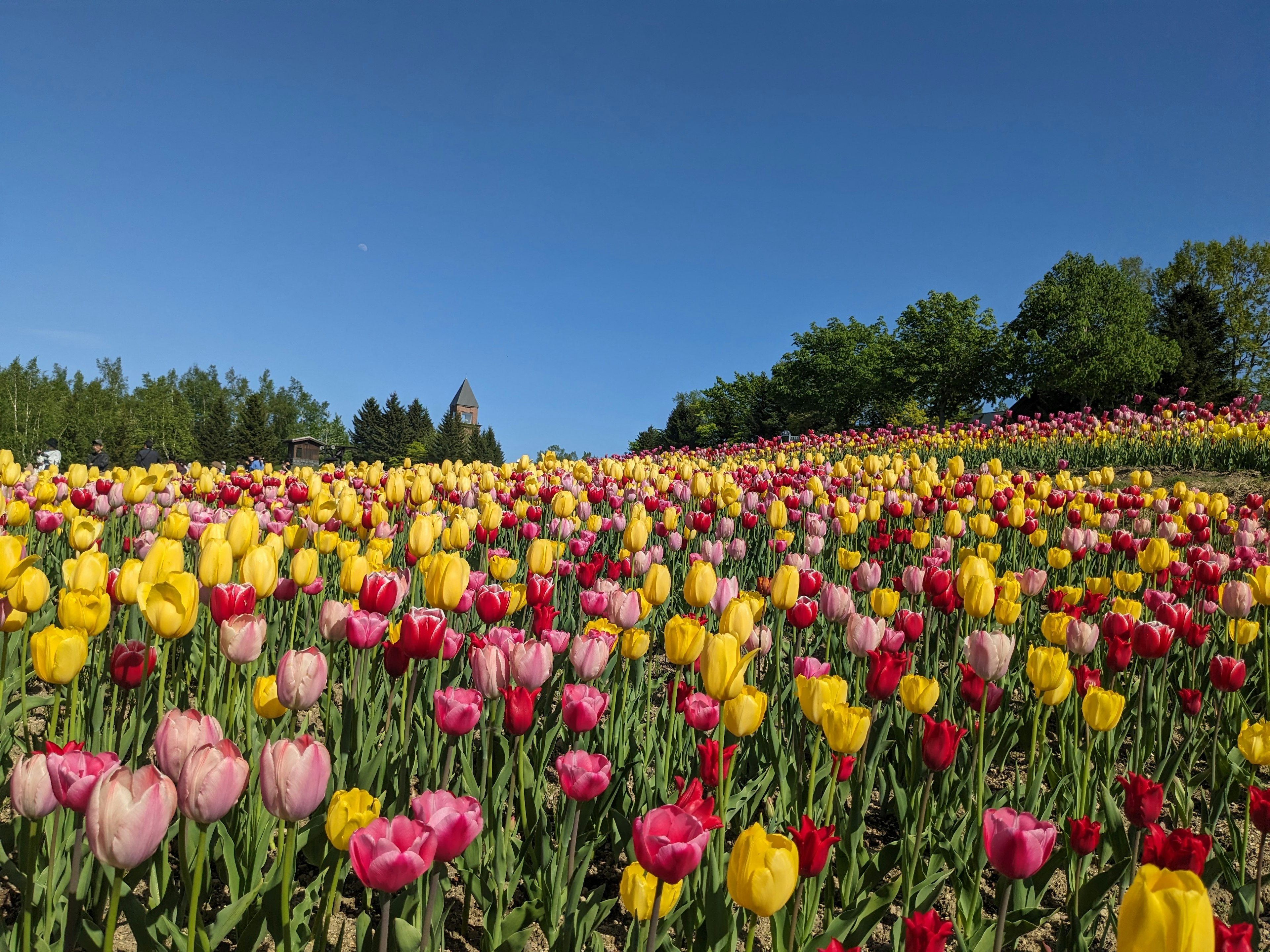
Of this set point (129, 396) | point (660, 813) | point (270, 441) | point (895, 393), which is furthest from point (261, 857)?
point (129, 396)

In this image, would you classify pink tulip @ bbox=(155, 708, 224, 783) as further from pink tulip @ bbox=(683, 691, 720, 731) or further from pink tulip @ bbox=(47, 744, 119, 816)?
pink tulip @ bbox=(683, 691, 720, 731)

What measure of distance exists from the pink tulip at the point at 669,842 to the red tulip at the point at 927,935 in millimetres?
329

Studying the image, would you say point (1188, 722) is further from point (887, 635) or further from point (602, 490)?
point (602, 490)

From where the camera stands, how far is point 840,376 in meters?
55.9

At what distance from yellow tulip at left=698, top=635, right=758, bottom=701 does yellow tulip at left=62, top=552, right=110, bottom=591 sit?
193cm

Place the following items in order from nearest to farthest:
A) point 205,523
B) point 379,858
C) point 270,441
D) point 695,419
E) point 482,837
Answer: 1. point 379,858
2. point 482,837
3. point 205,523
4. point 270,441
5. point 695,419

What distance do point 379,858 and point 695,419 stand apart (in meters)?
83.4

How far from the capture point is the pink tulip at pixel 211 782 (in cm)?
124

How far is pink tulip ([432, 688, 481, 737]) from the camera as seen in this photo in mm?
1667

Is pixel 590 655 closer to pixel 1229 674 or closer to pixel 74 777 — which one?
pixel 74 777

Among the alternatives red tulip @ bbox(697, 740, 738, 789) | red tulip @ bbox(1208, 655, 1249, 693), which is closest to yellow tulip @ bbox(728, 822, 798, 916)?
red tulip @ bbox(697, 740, 738, 789)

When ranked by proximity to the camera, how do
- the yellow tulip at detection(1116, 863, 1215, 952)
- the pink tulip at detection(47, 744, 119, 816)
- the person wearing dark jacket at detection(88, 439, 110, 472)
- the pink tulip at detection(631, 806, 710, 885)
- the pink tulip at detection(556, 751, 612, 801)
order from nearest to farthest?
the yellow tulip at detection(1116, 863, 1215, 952) < the pink tulip at detection(631, 806, 710, 885) < the pink tulip at detection(47, 744, 119, 816) < the pink tulip at detection(556, 751, 612, 801) < the person wearing dark jacket at detection(88, 439, 110, 472)

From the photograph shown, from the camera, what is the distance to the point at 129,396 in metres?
87.4

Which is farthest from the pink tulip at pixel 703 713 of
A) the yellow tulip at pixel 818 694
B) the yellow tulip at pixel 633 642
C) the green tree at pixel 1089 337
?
the green tree at pixel 1089 337
